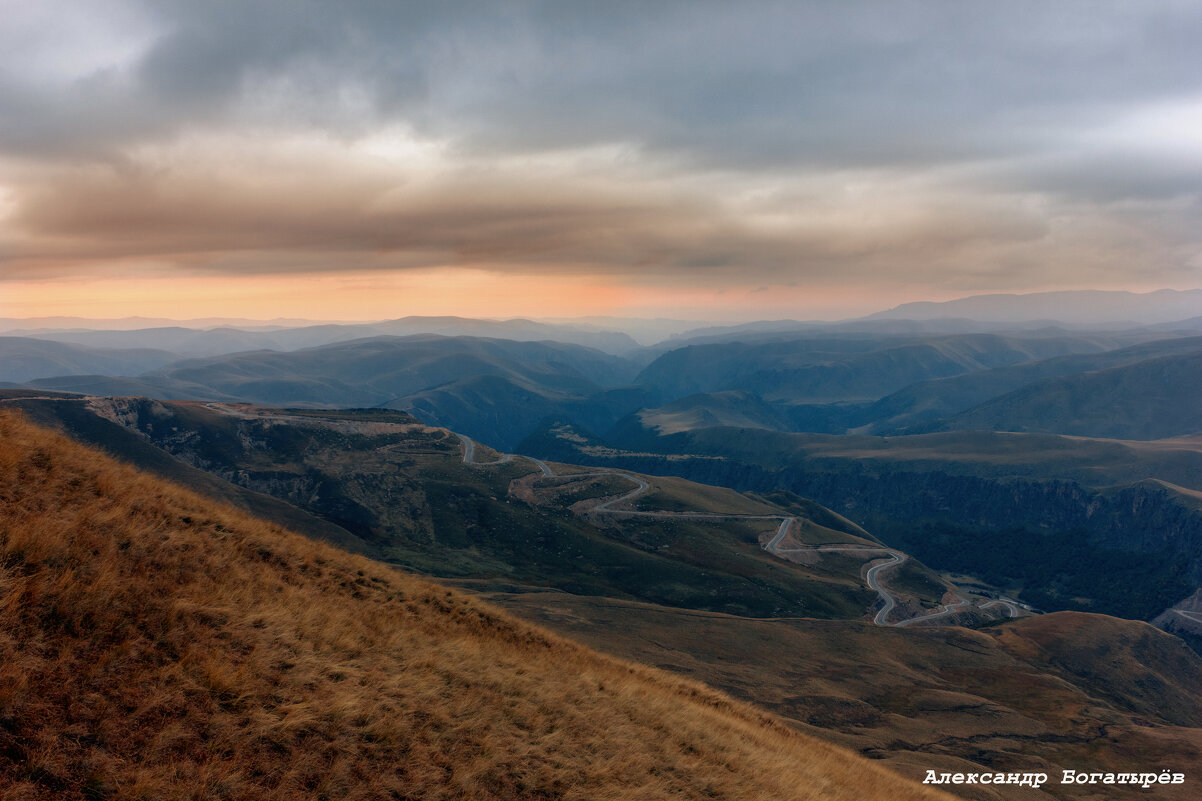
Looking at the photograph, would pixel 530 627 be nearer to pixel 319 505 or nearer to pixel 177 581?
pixel 177 581

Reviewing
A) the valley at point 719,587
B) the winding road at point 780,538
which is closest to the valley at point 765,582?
the valley at point 719,587

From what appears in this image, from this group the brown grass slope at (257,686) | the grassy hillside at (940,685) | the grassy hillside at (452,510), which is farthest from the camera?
the grassy hillside at (452,510)

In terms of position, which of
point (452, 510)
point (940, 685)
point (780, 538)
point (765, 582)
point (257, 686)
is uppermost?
point (257, 686)

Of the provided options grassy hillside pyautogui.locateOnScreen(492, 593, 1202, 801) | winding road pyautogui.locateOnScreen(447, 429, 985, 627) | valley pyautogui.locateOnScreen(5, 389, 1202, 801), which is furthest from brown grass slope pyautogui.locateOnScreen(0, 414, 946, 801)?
winding road pyautogui.locateOnScreen(447, 429, 985, 627)

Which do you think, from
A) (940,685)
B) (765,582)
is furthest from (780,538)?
(940,685)

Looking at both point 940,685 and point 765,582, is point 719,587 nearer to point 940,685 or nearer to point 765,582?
point 765,582

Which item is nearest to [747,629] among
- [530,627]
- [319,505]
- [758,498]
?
[530,627]

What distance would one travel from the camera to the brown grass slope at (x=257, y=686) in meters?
10.4

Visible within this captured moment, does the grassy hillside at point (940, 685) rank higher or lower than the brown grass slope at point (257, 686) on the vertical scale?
lower

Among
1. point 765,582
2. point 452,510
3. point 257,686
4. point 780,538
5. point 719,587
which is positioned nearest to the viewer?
point 257,686

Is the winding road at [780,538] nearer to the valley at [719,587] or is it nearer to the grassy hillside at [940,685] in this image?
the valley at [719,587]

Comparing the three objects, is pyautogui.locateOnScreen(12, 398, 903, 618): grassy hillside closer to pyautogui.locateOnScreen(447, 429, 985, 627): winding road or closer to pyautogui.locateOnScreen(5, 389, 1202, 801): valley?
pyautogui.locateOnScreen(5, 389, 1202, 801): valley

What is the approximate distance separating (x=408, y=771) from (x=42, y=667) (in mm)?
6812

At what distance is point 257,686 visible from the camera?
41.5 feet
